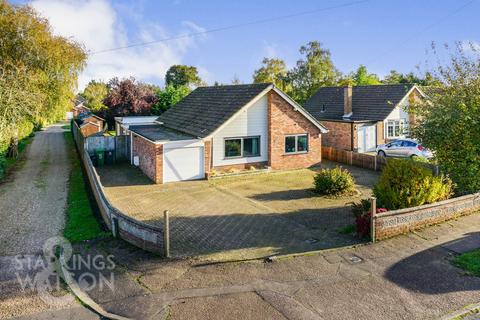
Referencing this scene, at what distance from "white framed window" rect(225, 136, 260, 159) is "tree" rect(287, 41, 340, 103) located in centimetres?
3309

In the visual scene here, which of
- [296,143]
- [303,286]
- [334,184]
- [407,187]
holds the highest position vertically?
[296,143]

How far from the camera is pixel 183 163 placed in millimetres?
22734

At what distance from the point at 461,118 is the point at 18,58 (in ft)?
89.0

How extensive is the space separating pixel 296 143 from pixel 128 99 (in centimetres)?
2225

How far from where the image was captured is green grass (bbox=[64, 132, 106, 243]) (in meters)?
14.1

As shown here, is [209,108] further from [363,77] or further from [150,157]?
[363,77]

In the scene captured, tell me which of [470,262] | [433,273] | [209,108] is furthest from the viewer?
[209,108]

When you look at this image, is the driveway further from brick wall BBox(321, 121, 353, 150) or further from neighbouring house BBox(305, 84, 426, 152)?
neighbouring house BBox(305, 84, 426, 152)

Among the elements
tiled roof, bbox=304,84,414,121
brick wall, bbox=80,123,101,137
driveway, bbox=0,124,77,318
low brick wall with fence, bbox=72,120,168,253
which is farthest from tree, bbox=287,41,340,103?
low brick wall with fence, bbox=72,120,168,253

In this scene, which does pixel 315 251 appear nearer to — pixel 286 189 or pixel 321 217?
pixel 321 217

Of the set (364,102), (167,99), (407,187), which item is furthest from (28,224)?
(167,99)

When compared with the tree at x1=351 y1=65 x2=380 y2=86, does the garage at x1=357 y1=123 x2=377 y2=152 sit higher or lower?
lower

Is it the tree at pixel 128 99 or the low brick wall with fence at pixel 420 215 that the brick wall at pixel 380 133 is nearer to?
the low brick wall with fence at pixel 420 215

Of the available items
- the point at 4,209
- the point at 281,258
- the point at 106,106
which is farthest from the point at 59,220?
the point at 106,106
